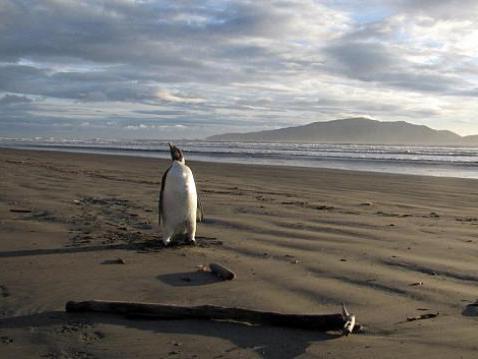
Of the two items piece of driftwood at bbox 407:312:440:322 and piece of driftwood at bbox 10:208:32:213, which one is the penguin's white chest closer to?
piece of driftwood at bbox 10:208:32:213

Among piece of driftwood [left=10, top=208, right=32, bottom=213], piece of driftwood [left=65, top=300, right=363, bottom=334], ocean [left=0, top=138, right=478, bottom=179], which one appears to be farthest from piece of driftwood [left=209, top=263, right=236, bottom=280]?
ocean [left=0, top=138, right=478, bottom=179]

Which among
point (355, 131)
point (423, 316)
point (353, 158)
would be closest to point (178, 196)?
point (423, 316)

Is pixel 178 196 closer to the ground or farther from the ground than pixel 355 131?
closer to the ground

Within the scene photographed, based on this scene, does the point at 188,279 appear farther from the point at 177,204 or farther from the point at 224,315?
the point at 177,204

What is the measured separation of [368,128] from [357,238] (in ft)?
571

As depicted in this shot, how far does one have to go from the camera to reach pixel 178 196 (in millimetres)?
6812

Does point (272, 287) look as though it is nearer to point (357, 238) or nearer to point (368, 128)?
point (357, 238)

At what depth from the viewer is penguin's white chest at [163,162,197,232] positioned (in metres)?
6.70

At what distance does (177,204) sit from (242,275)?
6.29 ft

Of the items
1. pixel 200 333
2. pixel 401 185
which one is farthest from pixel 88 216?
pixel 401 185

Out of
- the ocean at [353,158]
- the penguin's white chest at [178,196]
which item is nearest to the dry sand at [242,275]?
the penguin's white chest at [178,196]

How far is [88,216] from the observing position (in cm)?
812

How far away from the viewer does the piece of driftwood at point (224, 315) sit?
11.8 feet

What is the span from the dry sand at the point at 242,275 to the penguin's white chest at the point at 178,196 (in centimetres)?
38
